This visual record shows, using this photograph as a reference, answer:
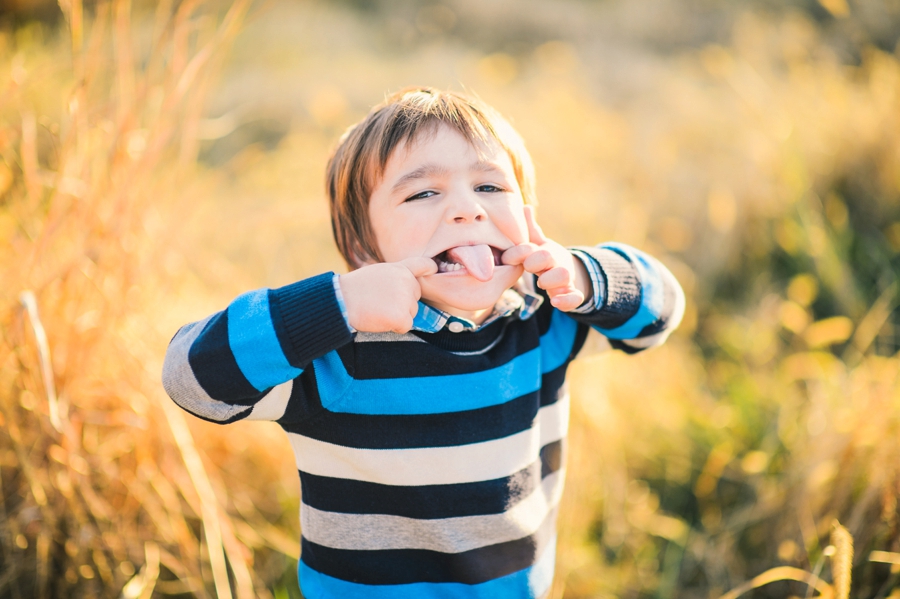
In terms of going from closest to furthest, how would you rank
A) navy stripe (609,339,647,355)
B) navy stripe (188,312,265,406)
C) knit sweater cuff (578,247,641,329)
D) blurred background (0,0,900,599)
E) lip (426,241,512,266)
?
navy stripe (188,312,265,406), lip (426,241,512,266), knit sweater cuff (578,247,641,329), navy stripe (609,339,647,355), blurred background (0,0,900,599)

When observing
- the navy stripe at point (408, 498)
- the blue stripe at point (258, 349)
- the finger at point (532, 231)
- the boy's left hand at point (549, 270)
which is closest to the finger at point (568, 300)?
the boy's left hand at point (549, 270)

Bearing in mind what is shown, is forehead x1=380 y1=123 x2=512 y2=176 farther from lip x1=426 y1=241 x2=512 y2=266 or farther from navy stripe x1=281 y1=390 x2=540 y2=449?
navy stripe x1=281 y1=390 x2=540 y2=449

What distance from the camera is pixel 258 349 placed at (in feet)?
2.76

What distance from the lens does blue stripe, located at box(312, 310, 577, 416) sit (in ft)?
3.11

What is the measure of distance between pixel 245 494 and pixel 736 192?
2.94m

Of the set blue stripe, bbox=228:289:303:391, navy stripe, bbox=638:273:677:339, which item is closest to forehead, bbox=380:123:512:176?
blue stripe, bbox=228:289:303:391

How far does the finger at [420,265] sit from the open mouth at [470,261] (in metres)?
0.04

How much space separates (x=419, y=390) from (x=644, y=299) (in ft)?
1.55

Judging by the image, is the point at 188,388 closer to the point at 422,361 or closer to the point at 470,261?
the point at 422,361

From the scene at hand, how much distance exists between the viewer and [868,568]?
1420 mm

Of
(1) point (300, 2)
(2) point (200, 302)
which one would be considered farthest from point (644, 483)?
(1) point (300, 2)

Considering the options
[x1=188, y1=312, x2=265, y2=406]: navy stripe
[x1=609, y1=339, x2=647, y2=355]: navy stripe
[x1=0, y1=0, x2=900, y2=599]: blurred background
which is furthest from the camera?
[x1=0, y1=0, x2=900, y2=599]: blurred background

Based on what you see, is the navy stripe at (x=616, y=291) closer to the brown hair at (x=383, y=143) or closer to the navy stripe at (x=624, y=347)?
the navy stripe at (x=624, y=347)

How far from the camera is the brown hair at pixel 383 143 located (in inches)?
39.1
